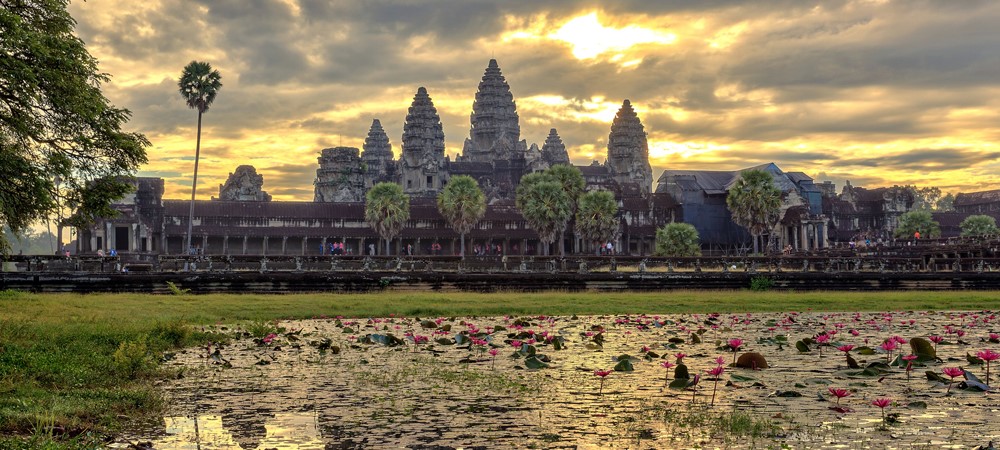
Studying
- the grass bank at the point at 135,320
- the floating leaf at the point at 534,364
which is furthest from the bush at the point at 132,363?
the floating leaf at the point at 534,364

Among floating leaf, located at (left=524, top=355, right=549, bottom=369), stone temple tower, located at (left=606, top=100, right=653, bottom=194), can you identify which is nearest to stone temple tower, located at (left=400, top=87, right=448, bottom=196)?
stone temple tower, located at (left=606, top=100, right=653, bottom=194)

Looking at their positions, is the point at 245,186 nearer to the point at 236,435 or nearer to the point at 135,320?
the point at 135,320

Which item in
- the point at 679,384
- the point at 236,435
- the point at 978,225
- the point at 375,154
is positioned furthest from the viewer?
the point at 375,154

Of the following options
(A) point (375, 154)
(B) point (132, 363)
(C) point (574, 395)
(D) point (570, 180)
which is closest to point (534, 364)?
(C) point (574, 395)

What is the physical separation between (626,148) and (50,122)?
141 metres

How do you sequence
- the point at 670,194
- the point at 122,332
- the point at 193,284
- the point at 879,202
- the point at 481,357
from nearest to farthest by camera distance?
the point at 481,357, the point at 122,332, the point at 193,284, the point at 670,194, the point at 879,202

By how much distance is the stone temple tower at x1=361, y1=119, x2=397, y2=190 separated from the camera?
494ft

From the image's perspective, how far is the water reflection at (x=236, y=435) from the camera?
880 centimetres

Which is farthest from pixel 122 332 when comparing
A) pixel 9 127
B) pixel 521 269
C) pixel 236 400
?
pixel 521 269

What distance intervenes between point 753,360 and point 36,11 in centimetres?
1642

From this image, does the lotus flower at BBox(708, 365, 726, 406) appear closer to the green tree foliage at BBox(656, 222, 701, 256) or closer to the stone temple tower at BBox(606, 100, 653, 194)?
the green tree foliage at BBox(656, 222, 701, 256)

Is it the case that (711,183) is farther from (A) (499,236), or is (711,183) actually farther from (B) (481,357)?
(B) (481,357)

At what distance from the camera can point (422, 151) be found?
139500 mm

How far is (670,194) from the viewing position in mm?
108125
